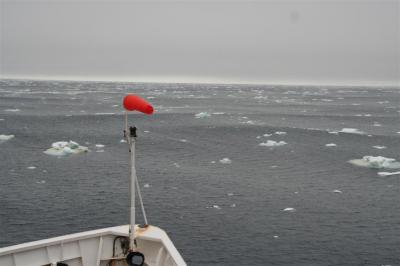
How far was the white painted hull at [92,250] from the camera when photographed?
7.51 metres

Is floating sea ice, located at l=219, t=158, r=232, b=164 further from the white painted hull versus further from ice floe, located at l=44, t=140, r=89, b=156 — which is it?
the white painted hull

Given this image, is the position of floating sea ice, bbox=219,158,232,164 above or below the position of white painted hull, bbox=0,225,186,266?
below

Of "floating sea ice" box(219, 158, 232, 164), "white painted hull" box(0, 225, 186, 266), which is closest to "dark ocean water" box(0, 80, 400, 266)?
"floating sea ice" box(219, 158, 232, 164)

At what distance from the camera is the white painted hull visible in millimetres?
7512

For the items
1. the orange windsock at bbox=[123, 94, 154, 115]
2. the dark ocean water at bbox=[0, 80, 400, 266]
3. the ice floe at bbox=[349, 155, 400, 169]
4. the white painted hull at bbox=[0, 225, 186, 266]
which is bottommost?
the dark ocean water at bbox=[0, 80, 400, 266]

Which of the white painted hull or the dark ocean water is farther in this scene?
the dark ocean water

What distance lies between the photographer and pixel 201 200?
18328mm

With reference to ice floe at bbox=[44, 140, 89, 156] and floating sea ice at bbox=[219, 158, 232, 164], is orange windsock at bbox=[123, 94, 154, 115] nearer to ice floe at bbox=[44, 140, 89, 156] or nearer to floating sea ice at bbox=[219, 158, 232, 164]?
floating sea ice at bbox=[219, 158, 232, 164]

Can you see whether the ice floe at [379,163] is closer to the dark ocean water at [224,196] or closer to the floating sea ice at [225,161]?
the dark ocean water at [224,196]

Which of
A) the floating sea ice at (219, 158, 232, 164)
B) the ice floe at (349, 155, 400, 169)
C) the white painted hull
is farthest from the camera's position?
the floating sea ice at (219, 158, 232, 164)

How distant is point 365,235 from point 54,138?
28980 millimetres

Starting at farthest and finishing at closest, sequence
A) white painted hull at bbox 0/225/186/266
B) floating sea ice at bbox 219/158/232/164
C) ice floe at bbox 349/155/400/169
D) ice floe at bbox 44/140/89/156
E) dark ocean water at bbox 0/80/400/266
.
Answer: ice floe at bbox 44/140/89/156 → floating sea ice at bbox 219/158/232/164 → ice floe at bbox 349/155/400/169 → dark ocean water at bbox 0/80/400/266 → white painted hull at bbox 0/225/186/266

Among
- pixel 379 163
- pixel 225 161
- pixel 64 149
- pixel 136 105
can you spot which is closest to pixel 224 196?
pixel 225 161

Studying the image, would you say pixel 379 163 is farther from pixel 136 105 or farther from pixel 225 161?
pixel 136 105
